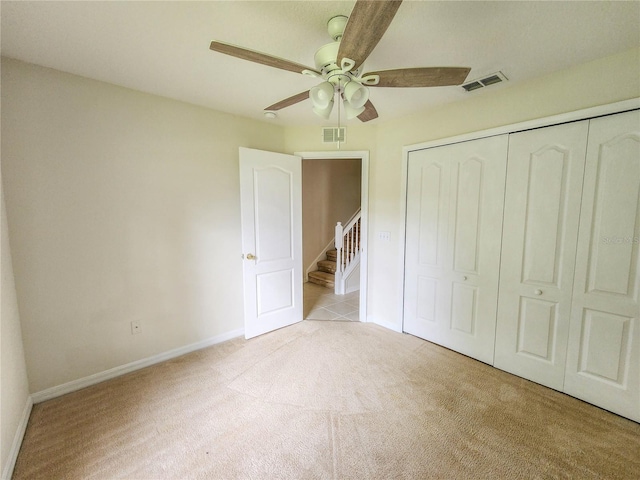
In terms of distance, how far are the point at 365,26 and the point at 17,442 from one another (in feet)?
9.08

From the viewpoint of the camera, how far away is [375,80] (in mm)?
1380

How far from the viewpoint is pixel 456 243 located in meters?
2.51

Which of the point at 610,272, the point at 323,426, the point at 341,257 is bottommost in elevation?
the point at 323,426

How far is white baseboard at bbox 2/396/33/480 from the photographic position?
1356 mm

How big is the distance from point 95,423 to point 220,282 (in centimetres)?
134

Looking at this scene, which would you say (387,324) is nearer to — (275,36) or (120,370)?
(120,370)

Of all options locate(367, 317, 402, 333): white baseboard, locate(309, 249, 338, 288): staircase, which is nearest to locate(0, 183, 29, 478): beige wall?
locate(367, 317, 402, 333): white baseboard

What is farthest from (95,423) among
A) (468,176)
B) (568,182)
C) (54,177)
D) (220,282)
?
(568,182)

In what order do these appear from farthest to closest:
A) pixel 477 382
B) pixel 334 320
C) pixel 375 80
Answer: pixel 334 320 → pixel 477 382 → pixel 375 80

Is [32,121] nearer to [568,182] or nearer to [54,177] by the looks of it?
[54,177]

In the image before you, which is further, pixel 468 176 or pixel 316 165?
pixel 316 165

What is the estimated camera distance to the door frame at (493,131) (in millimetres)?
1687

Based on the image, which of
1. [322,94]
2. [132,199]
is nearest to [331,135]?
[322,94]

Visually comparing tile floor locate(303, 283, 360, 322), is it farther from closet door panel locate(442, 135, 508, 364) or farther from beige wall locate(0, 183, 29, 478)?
beige wall locate(0, 183, 29, 478)
